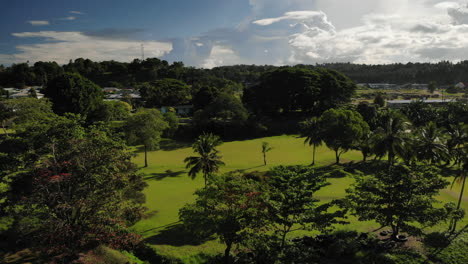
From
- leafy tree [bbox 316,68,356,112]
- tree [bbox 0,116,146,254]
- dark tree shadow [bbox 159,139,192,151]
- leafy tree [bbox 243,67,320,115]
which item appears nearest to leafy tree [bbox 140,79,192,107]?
leafy tree [bbox 243,67,320,115]

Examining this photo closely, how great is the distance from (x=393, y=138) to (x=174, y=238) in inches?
866

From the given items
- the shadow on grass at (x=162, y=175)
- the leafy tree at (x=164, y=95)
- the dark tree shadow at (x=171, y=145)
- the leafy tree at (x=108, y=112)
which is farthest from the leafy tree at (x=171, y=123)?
the leafy tree at (x=164, y=95)

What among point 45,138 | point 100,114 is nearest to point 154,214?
point 45,138

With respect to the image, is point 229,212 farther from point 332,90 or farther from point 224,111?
point 332,90

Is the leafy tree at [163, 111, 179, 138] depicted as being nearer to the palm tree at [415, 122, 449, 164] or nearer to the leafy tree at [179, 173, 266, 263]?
the palm tree at [415, 122, 449, 164]

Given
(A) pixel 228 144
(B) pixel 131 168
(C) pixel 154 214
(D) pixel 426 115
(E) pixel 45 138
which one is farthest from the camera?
(D) pixel 426 115

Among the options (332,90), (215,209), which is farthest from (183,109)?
(215,209)

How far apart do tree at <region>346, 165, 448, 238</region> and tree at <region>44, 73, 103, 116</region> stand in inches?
2393

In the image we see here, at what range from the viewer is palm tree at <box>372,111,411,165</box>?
97.1 feet

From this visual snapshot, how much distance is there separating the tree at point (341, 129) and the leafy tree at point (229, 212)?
26794mm

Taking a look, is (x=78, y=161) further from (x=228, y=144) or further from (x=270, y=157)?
(x=228, y=144)

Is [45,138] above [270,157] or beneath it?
above

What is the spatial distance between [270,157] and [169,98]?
162 ft

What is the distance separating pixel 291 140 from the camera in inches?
2426
